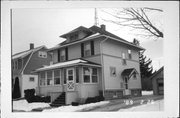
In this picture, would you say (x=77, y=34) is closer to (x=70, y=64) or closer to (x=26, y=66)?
(x=70, y=64)

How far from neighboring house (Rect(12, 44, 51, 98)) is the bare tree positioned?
2097 millimetres

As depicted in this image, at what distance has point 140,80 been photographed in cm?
576

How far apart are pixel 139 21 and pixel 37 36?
2576 millimetres

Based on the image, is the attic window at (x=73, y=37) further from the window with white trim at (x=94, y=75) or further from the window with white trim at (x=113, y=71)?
the window with white trim at (x=113, y=71)

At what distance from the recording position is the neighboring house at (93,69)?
5728 mm

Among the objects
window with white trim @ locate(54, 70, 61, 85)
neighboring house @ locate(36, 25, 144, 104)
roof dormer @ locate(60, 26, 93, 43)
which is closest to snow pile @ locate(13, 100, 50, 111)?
neighboring house @ locate(36, 25, 144, 104)

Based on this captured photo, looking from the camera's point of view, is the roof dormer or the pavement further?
the roof dormer

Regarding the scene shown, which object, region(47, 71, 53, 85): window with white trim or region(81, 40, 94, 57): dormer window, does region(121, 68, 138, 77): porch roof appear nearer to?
region(81, 40, 94, 57): dormer window

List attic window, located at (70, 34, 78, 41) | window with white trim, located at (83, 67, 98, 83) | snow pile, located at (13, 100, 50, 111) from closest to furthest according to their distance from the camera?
1. snow pile, located at (13, 100, 50, 111)
2. window with white trim, located at (83, 67, 98, 83)
3. attic window, located at (70, 34, 78, 41)

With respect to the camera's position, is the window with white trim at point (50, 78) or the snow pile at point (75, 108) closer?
the snow pile at point (75, 108)

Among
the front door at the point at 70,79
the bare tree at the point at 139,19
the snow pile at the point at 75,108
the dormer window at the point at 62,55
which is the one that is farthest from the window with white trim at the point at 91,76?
the bare tree at the point at 139,19

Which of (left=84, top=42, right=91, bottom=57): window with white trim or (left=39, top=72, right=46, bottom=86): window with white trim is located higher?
(left=84, top=42, right=91, bottom=57): window with white trim

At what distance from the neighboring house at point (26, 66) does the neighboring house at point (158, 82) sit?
281cm

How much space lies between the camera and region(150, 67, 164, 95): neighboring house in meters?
Answer: 5.30
